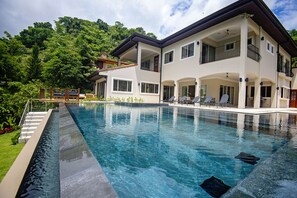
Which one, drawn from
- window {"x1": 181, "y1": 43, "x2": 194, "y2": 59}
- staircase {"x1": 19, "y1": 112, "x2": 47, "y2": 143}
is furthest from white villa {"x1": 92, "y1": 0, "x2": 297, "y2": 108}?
staircase {"x1": 19, "y1": 112, "x2": 47, "y2": 143}

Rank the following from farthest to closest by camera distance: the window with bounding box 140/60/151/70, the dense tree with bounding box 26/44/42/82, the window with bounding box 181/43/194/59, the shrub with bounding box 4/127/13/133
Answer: the dense tree with bounding box 26/44/42/82 → the window with bounding box 140/60/151/70 → the window with bounding box 181/43/194/59 → the shrub with bounding box 4/127/13/133

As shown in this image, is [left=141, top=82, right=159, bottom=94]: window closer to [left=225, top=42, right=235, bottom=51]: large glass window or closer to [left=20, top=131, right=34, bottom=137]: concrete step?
[left=225, top=42, right=235, bottom=51]: large glass window

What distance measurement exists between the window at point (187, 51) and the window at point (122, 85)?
6.63 meters

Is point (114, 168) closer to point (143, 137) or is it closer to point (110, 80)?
point (143, 137)

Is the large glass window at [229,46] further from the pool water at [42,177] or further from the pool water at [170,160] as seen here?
the pool water at [42,177]

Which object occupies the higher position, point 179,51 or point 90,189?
point 179,51

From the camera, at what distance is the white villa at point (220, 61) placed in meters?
11.0

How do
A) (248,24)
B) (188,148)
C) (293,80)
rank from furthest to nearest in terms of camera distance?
(293,80)
(248,24)
(188,148)

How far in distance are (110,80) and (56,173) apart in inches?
574

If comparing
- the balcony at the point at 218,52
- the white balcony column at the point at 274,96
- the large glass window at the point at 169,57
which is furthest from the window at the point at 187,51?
the white balcony column at the point at 274,96

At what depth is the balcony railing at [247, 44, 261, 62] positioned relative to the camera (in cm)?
1180

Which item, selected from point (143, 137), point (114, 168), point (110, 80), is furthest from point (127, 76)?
point (114, 168)

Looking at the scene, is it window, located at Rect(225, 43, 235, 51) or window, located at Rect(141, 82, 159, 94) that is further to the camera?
window, located at Rect(141, 82, 159, 94)

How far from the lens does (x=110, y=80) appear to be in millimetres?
16109
